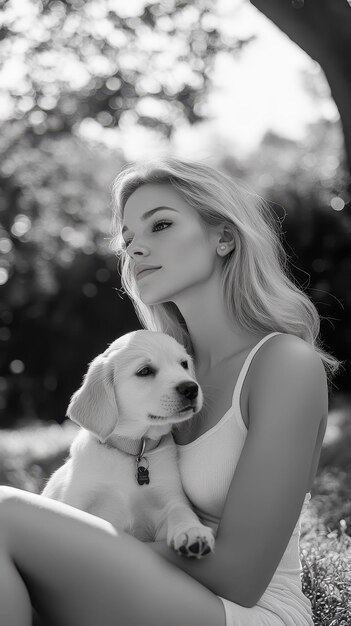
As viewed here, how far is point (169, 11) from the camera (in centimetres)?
683

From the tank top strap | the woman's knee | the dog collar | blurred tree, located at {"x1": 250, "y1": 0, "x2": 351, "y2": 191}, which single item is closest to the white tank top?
the tank top strap

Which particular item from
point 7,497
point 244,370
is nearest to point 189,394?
point 244,370

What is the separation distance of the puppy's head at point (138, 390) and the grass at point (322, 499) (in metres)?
1.18

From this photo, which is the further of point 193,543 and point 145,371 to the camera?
point 145,371

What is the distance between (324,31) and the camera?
5.27 m

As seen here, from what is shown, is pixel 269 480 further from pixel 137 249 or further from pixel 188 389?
pixel 137 249

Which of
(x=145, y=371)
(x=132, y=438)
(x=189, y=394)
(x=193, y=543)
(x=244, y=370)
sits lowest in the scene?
(x=132, y=438)

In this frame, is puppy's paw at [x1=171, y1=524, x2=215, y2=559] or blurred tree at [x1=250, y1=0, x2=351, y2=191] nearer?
puppy's paw at [x1=171, y1=524, x2=215, y2=559]

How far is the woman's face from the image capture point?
9.87ft

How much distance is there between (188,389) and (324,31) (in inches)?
132

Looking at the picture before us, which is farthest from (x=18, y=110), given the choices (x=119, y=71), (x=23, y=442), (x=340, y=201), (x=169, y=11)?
(x=340, y=201)

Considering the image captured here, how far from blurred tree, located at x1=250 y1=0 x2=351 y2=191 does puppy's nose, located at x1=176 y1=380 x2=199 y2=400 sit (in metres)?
3.25

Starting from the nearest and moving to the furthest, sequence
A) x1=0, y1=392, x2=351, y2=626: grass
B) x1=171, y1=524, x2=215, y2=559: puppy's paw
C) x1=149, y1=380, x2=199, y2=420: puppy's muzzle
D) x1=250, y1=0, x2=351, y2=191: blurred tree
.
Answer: x1=171, y1=524, x2=215, y2=559: puppy's paw < x1=149, y1=380, x2=199, y2=420: puppy's muzzle < x1=0, y1=392, x2=351, y2=626: grass < x1=250, y1=0, x2=351, y2=191: blurred tree

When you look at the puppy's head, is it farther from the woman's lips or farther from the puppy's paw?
the puppy's paw
